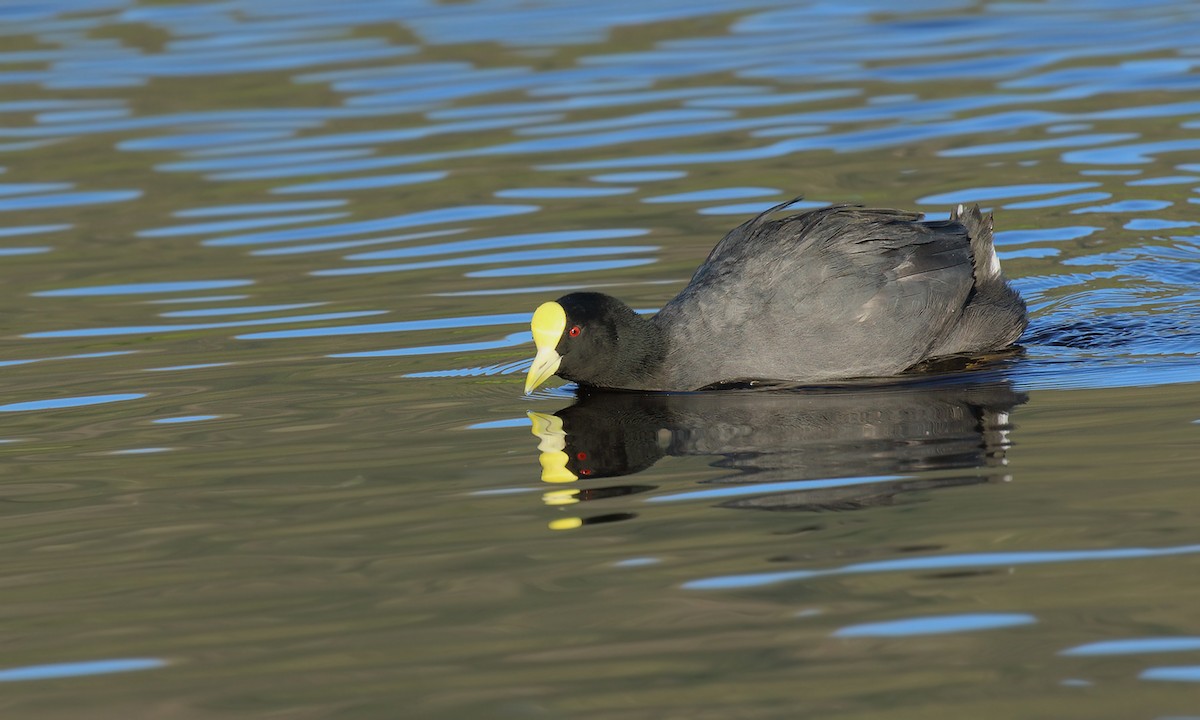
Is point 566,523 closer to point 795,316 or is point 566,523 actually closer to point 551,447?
point 551,447

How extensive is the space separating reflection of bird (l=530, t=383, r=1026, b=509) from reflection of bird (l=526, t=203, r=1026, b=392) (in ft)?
0.53

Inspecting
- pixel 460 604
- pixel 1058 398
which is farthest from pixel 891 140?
pixel 460 604

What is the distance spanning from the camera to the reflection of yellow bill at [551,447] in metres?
6.63

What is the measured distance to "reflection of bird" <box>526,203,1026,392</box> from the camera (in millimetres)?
8000

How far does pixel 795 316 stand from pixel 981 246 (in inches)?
53.0

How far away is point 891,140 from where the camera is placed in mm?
13875

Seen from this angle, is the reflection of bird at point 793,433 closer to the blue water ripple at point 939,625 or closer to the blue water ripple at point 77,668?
the blue water ripple at point 939,625

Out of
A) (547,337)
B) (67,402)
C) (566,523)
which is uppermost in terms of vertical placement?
(547,337)

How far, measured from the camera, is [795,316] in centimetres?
798

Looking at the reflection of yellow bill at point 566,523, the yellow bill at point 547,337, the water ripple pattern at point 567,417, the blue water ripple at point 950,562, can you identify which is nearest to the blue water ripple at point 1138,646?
the water ripple pattern at point 567,417

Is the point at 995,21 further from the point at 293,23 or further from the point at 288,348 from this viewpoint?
the point at 288,348

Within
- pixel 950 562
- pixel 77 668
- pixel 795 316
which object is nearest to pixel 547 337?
pixel 795 316

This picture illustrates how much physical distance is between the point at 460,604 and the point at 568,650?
0.54 metres

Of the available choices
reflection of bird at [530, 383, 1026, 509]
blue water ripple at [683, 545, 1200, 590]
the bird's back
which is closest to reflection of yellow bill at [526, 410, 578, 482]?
reflection of bird at [530, 383, 1026, 509]
